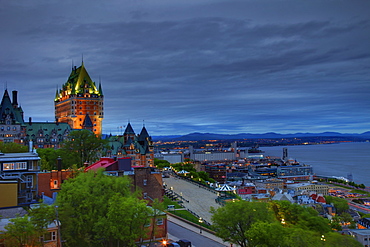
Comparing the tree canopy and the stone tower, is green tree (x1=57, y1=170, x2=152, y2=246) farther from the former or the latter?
the stone tower

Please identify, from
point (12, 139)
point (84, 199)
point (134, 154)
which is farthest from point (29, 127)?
point (84, 199)

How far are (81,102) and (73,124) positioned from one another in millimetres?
8726

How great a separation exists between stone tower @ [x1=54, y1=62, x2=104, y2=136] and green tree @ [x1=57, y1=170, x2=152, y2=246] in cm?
10569

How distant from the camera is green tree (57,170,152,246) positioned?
2969 cm

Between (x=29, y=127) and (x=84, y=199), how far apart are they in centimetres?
9147

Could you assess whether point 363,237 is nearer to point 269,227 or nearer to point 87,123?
point 269,227

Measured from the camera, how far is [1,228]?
27797 millimetres

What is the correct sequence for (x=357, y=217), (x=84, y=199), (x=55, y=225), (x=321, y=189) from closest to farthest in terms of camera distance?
(x=55, y=225) < (x=84, y=199) < (x=357, y=217) < (x=321, y=189)

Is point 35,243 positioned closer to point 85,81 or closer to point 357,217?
point 357,217

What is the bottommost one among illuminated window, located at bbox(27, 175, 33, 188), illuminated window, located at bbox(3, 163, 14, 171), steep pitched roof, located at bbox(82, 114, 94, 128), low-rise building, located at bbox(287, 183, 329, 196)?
low-rise building, located at bbox(287, 183, 329, 196)

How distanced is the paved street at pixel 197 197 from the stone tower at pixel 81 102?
214 ft

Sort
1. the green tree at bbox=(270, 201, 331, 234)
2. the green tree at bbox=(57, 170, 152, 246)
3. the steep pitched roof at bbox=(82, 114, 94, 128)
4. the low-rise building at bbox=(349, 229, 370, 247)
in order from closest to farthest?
the green tree at bbox=(57, 170, 152, 246) → the green tree at bbox=(270, 201, 331, 234) → the low-rise building at bbox=(349, 229, 370, 247) → the steep pitched roof at bbox=(82, 114, 94, 128)

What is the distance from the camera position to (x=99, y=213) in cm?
3166

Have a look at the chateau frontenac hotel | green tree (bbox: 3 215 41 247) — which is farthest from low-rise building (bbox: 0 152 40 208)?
the chateau frontenac hotel
